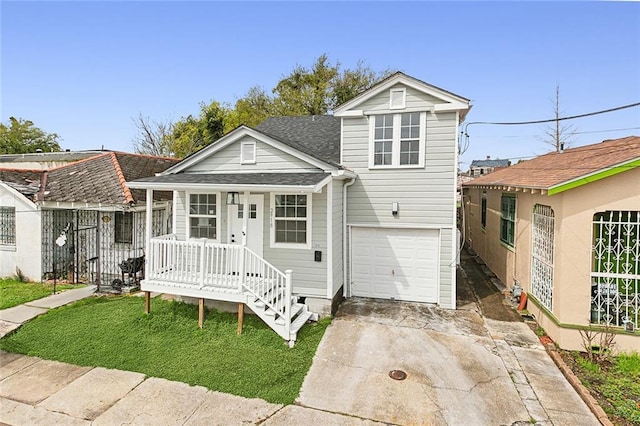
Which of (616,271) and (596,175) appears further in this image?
(616,271)

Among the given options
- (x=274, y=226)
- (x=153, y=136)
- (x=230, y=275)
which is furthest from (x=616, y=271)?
(x=153, y=136)

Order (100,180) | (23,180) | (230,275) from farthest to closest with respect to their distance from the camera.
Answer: (23,180) → (100,180) → (230,275)

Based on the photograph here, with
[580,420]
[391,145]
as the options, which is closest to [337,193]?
[391,145]

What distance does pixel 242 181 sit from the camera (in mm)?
7480

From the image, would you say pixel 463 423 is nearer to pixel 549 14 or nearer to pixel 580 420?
pixel 580 420

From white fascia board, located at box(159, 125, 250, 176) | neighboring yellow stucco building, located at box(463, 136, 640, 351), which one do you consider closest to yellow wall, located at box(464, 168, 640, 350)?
neighboring yellow stucco building, located at box(463, 136, 640, 351)

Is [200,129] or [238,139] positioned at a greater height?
[200,129]

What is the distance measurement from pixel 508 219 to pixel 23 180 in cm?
1654

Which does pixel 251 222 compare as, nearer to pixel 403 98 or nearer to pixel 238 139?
pixel 238 139

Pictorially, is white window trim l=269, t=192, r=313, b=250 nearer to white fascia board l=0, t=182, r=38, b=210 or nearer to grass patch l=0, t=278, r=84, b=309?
grass patch l=0, t=278, r=84, b=309

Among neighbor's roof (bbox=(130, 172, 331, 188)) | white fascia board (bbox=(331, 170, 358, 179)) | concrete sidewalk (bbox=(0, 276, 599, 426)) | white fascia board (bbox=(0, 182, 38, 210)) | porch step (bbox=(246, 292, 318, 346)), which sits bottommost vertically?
concrete sidewalk (bbox=(0, 276, 599, 426))

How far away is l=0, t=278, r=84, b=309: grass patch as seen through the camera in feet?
27.8

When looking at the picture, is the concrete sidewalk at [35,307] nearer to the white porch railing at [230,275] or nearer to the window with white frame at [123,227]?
the window with white frame at [123,227]

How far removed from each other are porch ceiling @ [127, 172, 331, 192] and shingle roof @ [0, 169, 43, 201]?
5.72 m
